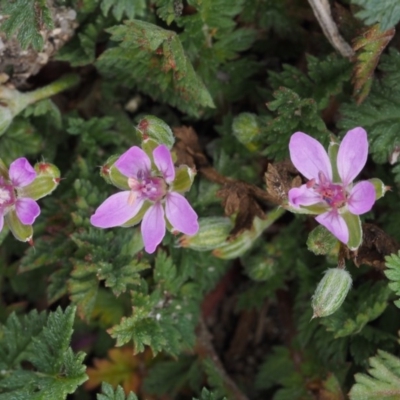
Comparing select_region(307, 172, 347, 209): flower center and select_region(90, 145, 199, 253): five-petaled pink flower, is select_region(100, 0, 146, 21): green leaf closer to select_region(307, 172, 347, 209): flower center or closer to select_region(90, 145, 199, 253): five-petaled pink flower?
select_region(90, 145, 199, 253): five-petaled pink flower

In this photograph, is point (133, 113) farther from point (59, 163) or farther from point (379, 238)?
point (379, 238)

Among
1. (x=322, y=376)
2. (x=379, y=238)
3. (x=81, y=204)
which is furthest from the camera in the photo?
(x=322, y=376)

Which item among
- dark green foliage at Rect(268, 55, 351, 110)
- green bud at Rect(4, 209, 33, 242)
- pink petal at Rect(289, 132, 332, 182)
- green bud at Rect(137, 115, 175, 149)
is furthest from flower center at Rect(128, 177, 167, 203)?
dark green foliage at Rect(268, 55, 351, 110)

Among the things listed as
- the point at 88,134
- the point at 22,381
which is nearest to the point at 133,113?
the point at 88,134

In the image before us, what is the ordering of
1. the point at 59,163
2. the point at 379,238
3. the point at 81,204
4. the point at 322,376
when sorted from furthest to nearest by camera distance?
the point at 59,163
the point at 322,376
the point at 81,204
the point at 379,238

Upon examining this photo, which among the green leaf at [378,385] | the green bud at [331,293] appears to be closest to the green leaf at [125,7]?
the green bud at [331,293]

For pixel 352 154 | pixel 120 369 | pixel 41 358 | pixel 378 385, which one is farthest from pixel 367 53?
pixel 120 369

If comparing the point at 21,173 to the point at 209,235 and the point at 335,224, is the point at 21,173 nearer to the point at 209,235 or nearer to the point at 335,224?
the point at 209,235
